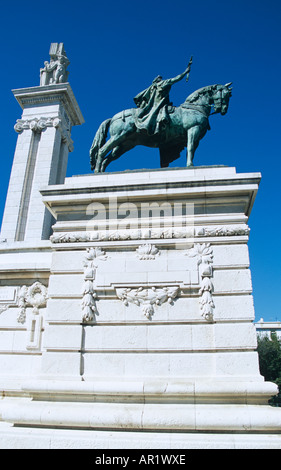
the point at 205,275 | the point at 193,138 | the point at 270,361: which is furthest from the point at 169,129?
the point at 270,361

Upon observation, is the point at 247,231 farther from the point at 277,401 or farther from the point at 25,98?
the point at 277,401

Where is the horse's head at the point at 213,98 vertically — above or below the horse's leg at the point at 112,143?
above

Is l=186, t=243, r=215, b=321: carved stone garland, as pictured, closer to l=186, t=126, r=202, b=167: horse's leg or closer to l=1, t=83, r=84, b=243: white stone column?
l=186, t=126, r=202, b=167: horse's leg

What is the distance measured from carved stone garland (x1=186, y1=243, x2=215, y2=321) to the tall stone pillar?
14.8m

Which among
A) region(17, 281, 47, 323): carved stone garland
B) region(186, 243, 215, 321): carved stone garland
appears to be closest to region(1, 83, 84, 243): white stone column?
region(17, 281, 47, 323): carved stone garland

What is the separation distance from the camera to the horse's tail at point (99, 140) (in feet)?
41.0

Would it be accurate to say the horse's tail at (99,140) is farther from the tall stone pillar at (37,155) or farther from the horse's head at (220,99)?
the tall stone pillar at (37,155)

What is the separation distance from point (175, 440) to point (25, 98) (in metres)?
24.3

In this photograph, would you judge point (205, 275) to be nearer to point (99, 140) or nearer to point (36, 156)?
point (99, 140)

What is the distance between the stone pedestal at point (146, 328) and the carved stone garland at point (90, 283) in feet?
0.08

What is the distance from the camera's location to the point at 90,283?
911 cm

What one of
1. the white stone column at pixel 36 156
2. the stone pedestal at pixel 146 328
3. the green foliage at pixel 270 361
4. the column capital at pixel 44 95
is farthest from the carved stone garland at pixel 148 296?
the green foliage at pixel 270 361

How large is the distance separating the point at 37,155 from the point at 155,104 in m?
14.5
